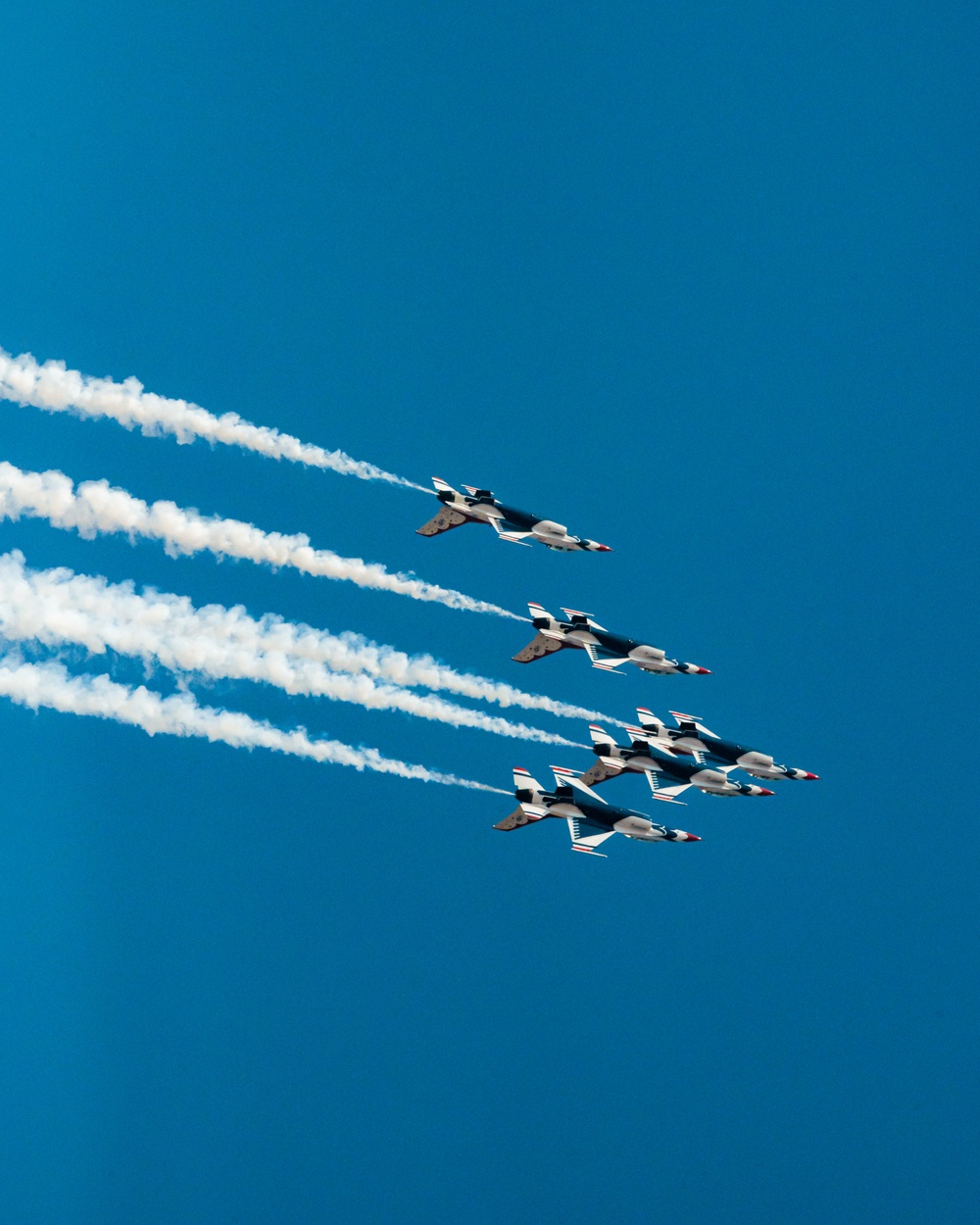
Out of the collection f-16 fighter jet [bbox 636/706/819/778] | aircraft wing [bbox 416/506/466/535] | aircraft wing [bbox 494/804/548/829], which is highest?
aircraft wing [bbox 416/506/466/535]

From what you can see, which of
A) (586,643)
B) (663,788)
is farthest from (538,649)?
(663,788)

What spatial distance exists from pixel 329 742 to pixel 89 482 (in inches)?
384

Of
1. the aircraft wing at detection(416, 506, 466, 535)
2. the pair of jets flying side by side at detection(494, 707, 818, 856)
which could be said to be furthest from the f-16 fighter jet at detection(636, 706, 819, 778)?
the aircraft wing at detection(416, 506, 466, 535)

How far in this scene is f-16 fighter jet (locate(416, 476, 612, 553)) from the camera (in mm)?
57062

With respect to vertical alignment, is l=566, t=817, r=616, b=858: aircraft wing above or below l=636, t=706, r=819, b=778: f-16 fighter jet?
below

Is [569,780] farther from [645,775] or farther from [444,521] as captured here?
[444,521]

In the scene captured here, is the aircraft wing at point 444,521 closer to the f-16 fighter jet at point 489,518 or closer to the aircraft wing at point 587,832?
the f-16 fighter jet at point 489,518

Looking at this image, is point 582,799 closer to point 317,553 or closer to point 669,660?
point 669,660

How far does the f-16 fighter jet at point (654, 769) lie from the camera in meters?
57.6

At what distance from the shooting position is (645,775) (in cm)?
5812

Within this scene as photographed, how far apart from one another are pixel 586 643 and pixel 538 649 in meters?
1.40

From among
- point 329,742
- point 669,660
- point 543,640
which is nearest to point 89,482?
point 329,742

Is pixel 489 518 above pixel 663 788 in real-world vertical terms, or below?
above

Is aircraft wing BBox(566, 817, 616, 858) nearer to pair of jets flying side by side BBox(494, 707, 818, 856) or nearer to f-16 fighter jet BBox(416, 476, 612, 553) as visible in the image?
pair of jets flying side by side BBox(494, 707, 818, 856)
